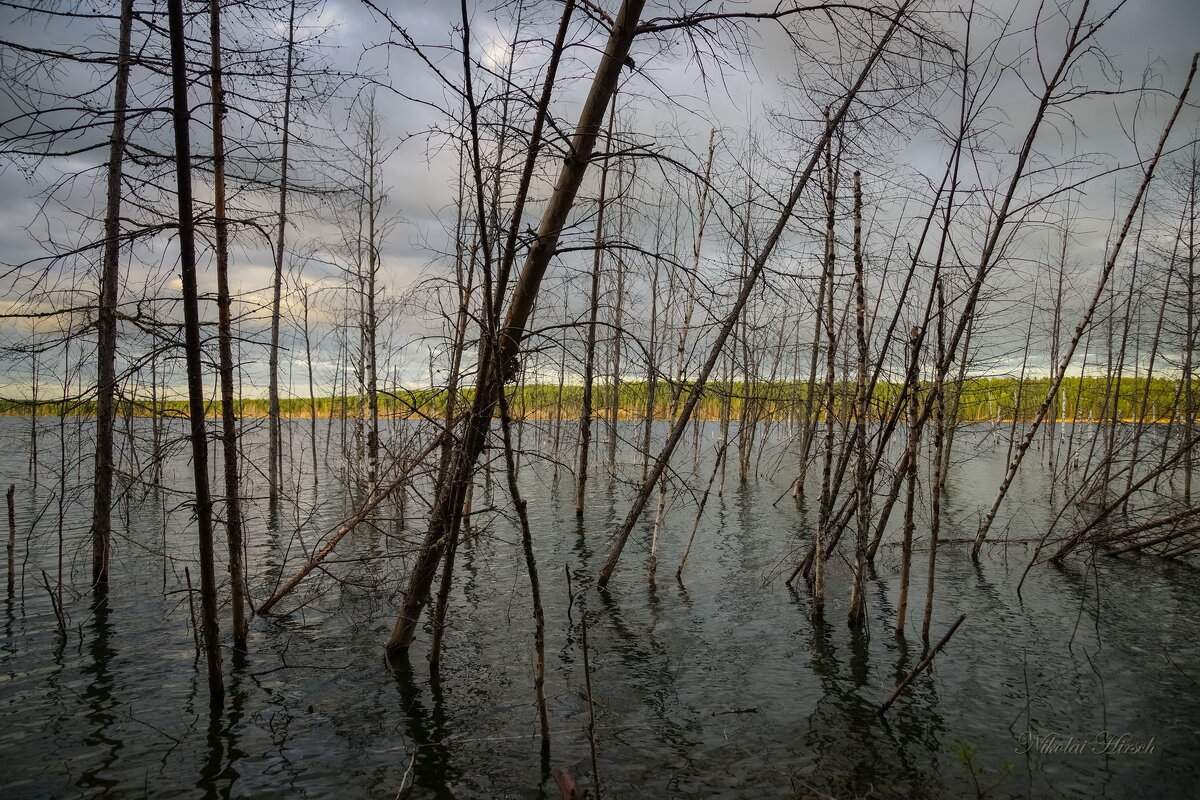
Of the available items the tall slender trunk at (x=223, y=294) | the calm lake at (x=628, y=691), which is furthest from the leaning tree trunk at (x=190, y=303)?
the tall slender trunk at (x=223, y=294)

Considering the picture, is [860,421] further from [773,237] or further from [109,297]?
[109,297]

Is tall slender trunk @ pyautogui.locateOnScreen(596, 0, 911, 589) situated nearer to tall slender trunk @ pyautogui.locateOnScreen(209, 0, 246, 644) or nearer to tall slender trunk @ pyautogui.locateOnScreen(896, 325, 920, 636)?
tall slender trunk @ pyautogui.locateOnScreen(896, 325, 920, 636)

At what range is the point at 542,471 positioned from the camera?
88.5 ft

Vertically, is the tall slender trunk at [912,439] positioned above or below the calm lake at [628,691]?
above

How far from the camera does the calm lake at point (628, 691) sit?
15.4 feet

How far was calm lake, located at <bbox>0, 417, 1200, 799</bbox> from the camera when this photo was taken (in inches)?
185

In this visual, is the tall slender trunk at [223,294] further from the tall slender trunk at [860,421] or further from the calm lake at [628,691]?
A: the tall slender trunk at [860,421]

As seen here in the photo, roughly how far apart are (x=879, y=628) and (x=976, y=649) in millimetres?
1003

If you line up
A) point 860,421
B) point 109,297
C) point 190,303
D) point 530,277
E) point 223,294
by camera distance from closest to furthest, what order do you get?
point 190,303
point 530,277
point 223,294
point 860,421
point 109,297

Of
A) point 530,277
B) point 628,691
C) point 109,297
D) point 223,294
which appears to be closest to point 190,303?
point 223,294

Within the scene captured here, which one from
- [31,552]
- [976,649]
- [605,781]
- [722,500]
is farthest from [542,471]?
[605,781]

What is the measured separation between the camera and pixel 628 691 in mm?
6199

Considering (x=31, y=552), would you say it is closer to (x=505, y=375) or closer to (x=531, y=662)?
(x=531, y=662)

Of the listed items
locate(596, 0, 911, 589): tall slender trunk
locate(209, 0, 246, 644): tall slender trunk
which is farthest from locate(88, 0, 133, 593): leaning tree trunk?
locate(596, 0, 911, 589): tall slender trunk
